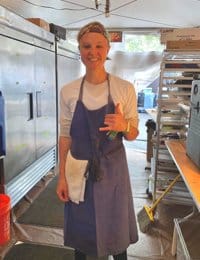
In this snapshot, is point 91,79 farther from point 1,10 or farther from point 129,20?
point 129,20

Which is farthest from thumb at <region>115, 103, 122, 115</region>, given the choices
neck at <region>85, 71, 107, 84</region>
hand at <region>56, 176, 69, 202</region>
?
hand at <region>56, 176, 69, 202</region>

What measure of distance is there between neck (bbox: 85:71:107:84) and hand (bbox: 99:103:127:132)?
0.64 ft

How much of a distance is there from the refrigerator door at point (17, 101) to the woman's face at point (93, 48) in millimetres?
1256

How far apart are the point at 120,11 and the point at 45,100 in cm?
217

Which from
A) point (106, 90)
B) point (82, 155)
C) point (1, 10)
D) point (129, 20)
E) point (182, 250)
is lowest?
point (182, 250)

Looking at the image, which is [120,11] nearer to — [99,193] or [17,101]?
[17,101]

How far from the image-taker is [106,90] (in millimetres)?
1333

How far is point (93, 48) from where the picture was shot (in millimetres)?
1258

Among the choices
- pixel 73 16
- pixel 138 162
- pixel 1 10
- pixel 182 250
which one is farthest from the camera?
pixel 73 16

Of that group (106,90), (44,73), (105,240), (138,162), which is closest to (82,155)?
(106,90)

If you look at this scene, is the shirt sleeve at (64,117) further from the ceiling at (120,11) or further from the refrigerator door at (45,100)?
the ceiling at (120,11)

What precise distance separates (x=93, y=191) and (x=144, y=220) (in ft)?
4.19

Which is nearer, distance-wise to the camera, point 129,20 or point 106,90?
point 106,90

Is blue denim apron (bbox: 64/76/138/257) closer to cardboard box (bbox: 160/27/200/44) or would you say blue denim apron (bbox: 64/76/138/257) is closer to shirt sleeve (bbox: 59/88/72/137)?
shirt sleeve (bbox: 59/88/72/137)
